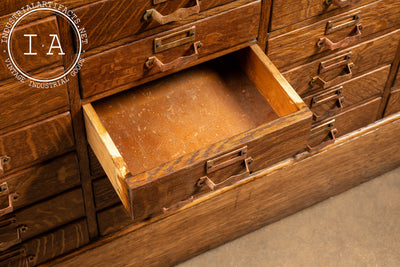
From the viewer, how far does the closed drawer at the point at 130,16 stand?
151 centimetres

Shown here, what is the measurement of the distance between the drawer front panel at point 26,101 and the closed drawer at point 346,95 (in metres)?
0.89

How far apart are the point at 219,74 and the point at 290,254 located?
34.8 inches

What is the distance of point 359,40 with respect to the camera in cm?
211

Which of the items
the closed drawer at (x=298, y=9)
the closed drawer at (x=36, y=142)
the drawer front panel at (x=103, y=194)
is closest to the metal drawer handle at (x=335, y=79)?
the closed drawer at (x=298, y=9)

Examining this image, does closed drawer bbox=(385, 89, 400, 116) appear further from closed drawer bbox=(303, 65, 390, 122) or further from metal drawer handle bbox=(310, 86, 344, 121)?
metal drawer handle bbox=(310, 86, 344, 121)

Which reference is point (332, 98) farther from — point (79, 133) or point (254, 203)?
point (79, 133)

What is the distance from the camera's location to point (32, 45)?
4.81ft

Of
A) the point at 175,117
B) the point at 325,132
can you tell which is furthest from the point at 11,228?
the point at 325,132

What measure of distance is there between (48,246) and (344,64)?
3.61ft

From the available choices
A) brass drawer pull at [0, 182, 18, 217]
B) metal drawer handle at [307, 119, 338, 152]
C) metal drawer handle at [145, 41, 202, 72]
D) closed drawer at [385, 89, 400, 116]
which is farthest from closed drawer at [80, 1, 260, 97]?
closed drawer at [385, 89, 400, 116]

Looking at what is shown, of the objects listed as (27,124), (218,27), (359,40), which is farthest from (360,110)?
(27,124)

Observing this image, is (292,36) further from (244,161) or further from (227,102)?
(244,161)

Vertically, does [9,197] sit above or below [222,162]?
above

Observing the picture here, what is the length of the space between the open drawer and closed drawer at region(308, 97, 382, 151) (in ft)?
1.74
